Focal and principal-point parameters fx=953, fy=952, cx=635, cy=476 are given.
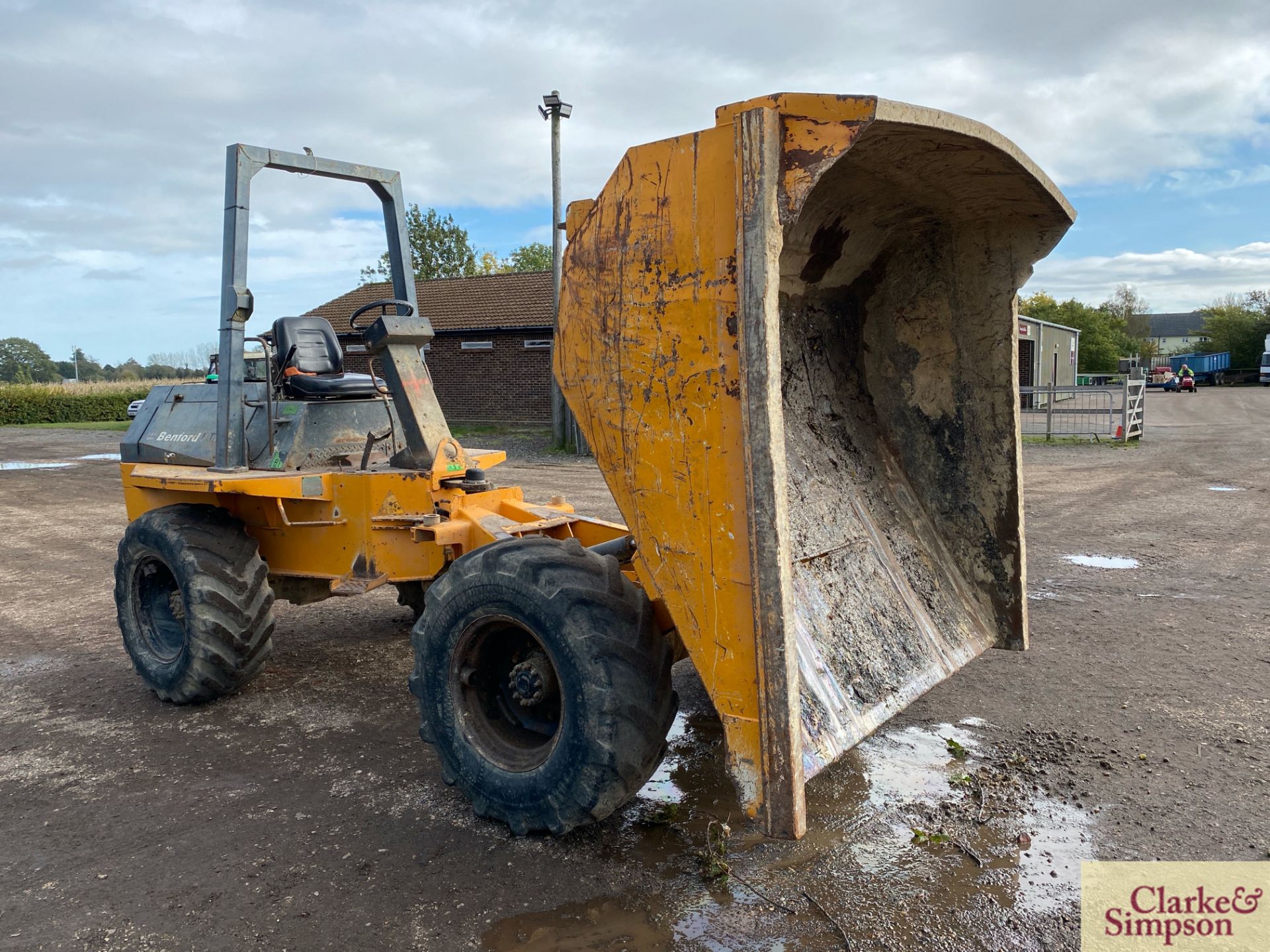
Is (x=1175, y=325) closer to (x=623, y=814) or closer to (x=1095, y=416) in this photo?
(x=1095, y=416)

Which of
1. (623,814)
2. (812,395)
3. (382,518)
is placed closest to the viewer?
(623,814)

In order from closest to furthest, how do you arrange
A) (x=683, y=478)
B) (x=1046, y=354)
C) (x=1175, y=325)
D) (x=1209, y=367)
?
(x=683, y=478)
(x=1046, y=354)
(x=1209, y=367)
(x=1175, y=325)

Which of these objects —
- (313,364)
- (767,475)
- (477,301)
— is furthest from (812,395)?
(477,301)

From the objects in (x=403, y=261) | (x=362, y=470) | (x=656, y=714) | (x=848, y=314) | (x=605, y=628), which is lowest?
(x=656, y=714)

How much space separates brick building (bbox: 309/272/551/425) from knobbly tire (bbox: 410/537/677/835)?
873 inches

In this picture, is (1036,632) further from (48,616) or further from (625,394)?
(48,616)

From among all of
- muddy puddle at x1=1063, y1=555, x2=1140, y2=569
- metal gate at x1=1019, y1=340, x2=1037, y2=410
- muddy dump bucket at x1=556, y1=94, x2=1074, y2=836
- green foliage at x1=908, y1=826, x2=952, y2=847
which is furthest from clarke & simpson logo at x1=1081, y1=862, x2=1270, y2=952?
metal gate at x1=1019, y1=340, x2=1037, y2=410

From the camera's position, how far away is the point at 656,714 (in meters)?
3.32

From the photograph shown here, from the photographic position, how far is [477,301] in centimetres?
2853

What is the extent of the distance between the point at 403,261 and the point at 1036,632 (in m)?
4.71

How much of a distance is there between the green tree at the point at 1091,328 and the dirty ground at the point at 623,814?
64.4 metres

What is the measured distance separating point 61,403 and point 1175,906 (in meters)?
45.5

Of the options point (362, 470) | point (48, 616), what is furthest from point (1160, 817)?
point (48, 616)

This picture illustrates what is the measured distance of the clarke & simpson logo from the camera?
9.87ft
